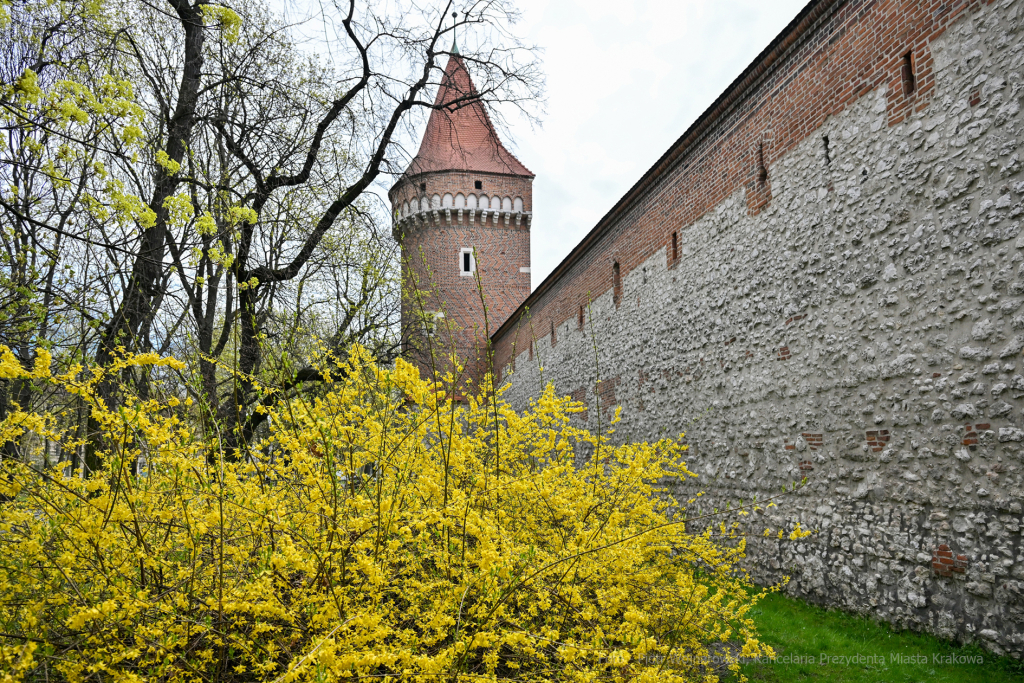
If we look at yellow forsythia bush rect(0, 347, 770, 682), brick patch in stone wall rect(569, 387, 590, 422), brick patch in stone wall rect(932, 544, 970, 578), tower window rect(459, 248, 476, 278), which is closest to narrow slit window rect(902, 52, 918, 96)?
brick patch in stone wall rect(932, 544, 970, 578)

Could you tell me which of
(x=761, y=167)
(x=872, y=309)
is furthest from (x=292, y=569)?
(x=761, y=167)

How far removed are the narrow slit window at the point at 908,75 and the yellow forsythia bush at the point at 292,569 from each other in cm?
428

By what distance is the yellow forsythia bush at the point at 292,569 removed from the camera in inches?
95.2

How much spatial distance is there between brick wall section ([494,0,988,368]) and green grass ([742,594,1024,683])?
3.00 meters

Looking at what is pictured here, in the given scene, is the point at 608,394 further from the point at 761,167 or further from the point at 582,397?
the point at 761,167

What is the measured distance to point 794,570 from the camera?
239 inches

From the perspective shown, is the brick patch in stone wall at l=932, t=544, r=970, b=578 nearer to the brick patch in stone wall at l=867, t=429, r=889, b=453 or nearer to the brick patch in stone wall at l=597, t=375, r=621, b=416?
the brick patch in stone wall at l=867, t=429, r=889, b=453

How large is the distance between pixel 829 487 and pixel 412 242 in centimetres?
1834

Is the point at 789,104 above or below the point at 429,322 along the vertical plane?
above

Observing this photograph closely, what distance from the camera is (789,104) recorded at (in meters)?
6.67

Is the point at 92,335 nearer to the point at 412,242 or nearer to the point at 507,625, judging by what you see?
the point at 507,625

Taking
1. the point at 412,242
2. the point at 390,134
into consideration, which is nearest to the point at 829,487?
the point at 390,134

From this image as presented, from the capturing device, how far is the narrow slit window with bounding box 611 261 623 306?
11180mm

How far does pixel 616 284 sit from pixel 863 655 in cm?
759
